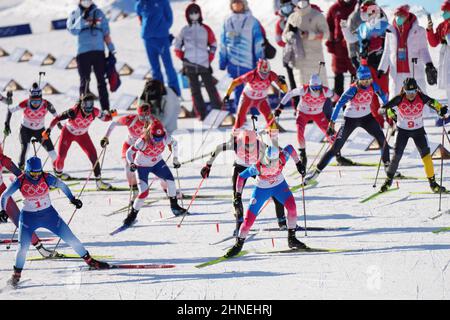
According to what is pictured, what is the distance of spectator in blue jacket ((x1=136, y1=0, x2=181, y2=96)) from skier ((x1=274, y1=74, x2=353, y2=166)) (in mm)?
4331

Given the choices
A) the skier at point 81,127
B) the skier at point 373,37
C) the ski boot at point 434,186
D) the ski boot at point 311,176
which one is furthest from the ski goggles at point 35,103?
the ski boot at point 434,186

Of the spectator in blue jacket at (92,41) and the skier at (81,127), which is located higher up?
the spectator in blue jacket at (92,41)

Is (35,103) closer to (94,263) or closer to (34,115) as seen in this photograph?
(34,115)

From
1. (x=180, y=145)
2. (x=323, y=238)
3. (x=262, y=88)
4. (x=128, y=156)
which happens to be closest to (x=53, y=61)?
(x=180, y=145)

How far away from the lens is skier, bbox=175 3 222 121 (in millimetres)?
19594

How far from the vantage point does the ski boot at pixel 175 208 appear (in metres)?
14.9

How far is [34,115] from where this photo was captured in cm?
1667

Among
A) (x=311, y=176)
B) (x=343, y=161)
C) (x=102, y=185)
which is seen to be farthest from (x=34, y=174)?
(x=343, y=161)

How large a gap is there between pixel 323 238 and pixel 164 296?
2593mm

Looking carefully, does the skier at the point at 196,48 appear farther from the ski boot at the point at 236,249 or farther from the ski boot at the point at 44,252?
the ski boot at the point at 236,249

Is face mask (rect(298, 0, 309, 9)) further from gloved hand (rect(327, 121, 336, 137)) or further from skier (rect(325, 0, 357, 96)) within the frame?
gloved hand (rect(327, 121, 336, 137))

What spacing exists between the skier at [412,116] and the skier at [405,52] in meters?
2.48

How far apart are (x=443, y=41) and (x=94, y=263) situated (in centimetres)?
746

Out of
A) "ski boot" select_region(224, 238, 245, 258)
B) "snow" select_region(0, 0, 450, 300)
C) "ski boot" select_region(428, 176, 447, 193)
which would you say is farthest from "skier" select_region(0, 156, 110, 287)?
"ski boot" select_region(428, 176, 447, 193)
